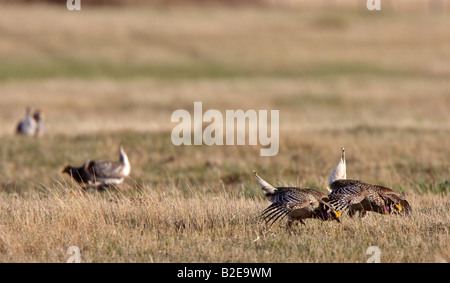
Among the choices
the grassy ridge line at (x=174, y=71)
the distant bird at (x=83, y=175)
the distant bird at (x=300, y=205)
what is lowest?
the distant bird at (x=300, y=205)

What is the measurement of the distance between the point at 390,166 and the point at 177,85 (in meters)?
26.4

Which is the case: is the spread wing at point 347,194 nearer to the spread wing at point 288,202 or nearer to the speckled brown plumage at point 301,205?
the speckled brown plumage at point 301,205

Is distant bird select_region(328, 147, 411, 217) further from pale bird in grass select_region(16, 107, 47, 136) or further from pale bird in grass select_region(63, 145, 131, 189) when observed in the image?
pale bird in grass select_region(16, 107, 47, 136)

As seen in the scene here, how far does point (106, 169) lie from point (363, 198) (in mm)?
5954

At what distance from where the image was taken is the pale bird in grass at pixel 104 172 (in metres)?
13.2

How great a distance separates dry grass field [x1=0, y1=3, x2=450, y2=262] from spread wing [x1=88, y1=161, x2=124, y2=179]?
0.60 meters

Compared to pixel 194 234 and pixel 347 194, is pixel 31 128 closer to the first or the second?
pixel 194 234

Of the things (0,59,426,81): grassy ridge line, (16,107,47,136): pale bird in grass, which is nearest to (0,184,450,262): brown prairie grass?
(16,107,47,136): pale bird in grass

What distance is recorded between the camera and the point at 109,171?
13.2 m

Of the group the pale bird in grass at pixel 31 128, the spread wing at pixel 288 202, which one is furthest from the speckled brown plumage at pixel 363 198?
the pale bird in grass at pixel 31 128

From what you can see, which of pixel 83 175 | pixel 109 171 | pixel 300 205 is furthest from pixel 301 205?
pixel 83 175

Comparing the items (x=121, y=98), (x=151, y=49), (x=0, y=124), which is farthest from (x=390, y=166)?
(x=151, y=49)

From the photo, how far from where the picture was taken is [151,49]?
56.5m
